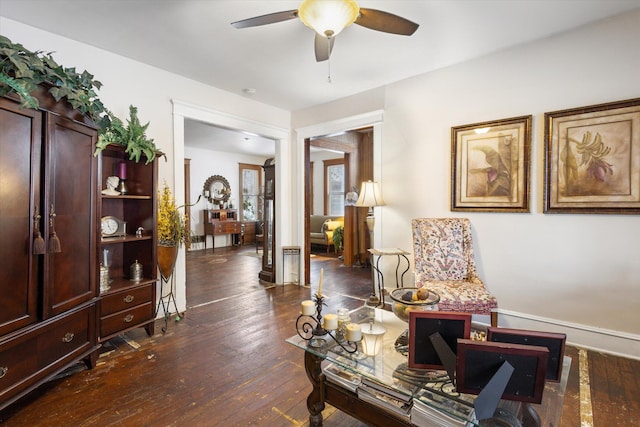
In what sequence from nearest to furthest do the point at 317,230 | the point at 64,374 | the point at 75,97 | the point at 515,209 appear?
the point at 75,97 → the point at 64,374 → the point at 515,209 → the point at 317,230

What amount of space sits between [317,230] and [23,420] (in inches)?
261

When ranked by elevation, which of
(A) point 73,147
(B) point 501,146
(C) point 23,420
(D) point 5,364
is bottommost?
(C) point 23,420

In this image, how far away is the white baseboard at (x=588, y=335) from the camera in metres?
2.46

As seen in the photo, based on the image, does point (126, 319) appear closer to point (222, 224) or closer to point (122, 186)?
point (122, 186)

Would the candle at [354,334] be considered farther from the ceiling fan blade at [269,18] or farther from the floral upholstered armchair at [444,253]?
the ceiling fan blade at [269,18]

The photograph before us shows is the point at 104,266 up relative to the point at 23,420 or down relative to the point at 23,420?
up

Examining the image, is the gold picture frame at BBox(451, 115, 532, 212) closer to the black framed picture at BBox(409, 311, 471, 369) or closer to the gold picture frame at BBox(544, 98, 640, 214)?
the gold picture frame at BBox(544, 98, 640, 214)

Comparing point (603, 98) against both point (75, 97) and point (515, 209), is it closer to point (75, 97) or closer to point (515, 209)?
point (515, 209)

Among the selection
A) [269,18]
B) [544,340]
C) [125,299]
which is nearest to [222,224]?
[125,299]

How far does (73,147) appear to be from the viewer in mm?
2137

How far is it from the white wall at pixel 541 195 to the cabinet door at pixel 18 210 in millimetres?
3268

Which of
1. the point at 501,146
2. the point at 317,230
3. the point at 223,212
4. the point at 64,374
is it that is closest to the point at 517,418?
the point at 501,146

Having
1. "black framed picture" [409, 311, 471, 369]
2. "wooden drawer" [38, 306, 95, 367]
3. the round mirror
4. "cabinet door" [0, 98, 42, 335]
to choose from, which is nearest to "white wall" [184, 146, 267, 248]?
the round mirror

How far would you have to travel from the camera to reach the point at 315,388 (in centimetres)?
169
